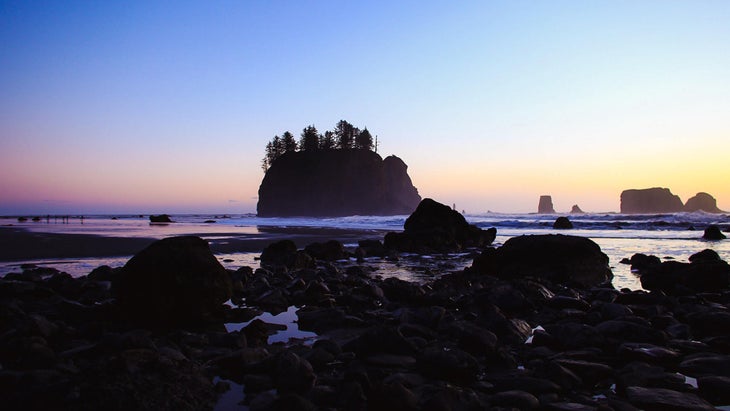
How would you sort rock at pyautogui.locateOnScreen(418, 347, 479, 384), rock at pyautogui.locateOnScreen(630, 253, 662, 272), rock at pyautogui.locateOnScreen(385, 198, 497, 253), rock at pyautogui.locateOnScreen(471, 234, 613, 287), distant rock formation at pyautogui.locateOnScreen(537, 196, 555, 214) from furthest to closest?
distant rock formation at pyautogui.locateOnScreen(537, 196, 555, 214), rock at pyautogui.locateOnScreen(385, 198, 497, 253), rock at pyautogui.locateOnScreen(630, 253, 662, 272), rock at pyautogui.locateOnScreen(471, 234, 613, 287), rock at pyautogui.locateOnScreen(418, 347, 479, 384)

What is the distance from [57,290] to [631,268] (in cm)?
1439

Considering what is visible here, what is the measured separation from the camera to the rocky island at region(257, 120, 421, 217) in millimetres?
101413

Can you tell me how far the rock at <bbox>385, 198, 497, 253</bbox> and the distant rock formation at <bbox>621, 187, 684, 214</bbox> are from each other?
11281 centimetres

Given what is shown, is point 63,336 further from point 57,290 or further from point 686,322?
point 686,322

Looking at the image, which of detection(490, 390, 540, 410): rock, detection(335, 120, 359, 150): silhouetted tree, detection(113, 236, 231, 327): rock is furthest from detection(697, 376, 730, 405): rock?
detection(335, 120, 359, 150): silhouetted tree

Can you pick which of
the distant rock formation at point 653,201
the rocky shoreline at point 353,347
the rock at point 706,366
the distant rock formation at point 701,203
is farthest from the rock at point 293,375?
the distant rock formation at point 701,203

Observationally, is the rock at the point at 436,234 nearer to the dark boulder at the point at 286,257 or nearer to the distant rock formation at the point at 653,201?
the dark boulder at the point at 286,257

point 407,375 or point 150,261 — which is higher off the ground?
point 150,261

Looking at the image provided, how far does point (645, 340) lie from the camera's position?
5125 millimetres

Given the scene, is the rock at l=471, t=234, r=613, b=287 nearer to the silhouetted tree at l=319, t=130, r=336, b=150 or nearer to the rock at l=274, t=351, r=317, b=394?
the rock at l=274, t=351, r=317, b=394

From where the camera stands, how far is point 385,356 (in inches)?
177

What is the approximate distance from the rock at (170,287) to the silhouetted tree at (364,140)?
346 feet

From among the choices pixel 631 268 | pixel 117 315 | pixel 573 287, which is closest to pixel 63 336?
pixel 117 315

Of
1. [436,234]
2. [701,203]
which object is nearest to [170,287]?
[436,234]
